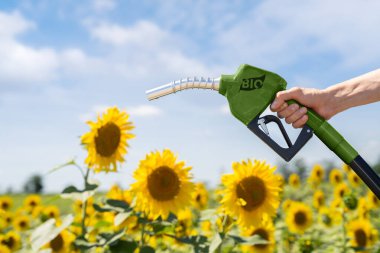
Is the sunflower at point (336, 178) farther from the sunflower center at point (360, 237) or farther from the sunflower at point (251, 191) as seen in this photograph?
the sunflower at point (251, 191)

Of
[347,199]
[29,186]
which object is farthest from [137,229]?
[29,186]

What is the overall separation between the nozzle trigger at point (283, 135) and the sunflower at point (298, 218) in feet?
12.9

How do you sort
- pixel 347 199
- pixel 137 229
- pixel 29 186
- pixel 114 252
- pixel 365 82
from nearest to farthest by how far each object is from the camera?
pixel 365 82 < pixel 114 252 < pixel 137 229 < pixel 347 199 < pixel 29 186

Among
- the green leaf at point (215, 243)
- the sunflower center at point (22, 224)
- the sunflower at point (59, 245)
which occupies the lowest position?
the sunflower center at point (22, 224)

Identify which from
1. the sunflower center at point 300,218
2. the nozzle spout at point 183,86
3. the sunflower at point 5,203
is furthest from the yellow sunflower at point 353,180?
the nozzle spout at point 183,86

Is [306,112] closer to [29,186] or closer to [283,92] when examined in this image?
[283,92]

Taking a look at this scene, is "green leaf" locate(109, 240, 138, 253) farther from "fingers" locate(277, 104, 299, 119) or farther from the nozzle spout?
"fingers" locate(277, 104, 299, 119)

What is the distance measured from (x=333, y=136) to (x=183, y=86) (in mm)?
713

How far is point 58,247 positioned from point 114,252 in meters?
1.54

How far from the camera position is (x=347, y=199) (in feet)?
18.5

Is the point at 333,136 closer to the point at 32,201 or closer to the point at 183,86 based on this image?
the point at 183,86

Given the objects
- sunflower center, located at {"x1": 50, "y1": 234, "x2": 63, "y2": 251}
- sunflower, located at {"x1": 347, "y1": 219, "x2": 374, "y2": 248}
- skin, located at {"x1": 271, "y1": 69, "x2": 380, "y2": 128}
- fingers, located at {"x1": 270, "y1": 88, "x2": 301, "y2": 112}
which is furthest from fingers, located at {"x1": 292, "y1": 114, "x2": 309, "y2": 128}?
sunflower, located at {"x1": 347, "y1": 219, "x2": 374, "y2": 248}

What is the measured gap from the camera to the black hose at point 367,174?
2.42 meters

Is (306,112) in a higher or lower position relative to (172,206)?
higher
